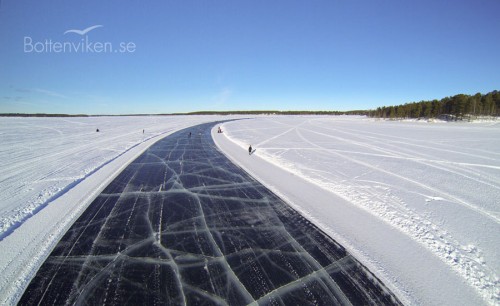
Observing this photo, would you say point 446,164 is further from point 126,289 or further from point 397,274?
point 126,289

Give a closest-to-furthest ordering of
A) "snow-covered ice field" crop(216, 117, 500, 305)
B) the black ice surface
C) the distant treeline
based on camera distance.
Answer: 1. the black ice surface
2. "snow-covered ice field" crop(216, 117, 500, 305)
3. the distant treeline

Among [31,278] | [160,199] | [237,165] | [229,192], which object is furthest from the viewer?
[237,165]

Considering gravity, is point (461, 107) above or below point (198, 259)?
above

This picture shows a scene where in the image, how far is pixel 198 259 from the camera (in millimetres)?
3760

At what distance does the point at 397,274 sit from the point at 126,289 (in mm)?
3955

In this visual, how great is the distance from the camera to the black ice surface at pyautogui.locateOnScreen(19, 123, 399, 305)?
10.0 feet

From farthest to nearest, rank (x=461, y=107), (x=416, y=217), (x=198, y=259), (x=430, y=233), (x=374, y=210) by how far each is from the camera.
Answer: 1. (x=461, y=107)
2. (x=374, y=210)
3. (x=416, y=217)
4. (x=430, y=233)
5. (x=198, y=259)

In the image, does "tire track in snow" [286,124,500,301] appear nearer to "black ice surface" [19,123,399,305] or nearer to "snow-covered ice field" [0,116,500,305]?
"snow-covered ice field" [0,116,500,305]

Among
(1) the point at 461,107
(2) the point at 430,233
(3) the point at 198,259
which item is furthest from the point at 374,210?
(1) the point at 461,107

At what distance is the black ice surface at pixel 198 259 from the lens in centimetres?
305

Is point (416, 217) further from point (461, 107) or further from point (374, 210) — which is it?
point (461, 107)

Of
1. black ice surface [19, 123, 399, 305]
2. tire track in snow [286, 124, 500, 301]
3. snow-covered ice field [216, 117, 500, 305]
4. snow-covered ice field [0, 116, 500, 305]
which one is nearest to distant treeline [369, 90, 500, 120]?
snow-covered ice field [0, 116, 500, 305]

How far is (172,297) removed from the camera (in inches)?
119

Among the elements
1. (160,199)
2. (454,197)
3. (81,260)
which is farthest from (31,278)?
(454,197)
